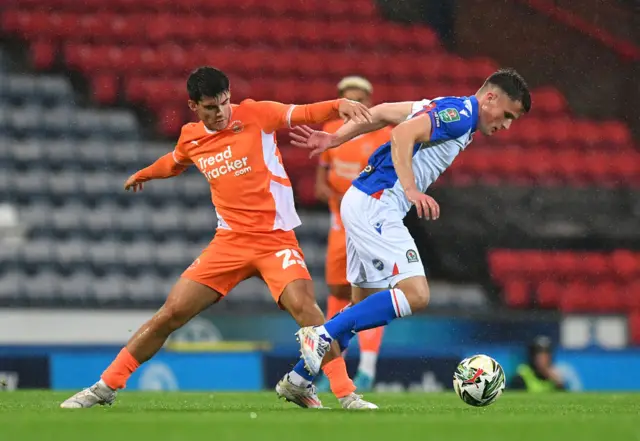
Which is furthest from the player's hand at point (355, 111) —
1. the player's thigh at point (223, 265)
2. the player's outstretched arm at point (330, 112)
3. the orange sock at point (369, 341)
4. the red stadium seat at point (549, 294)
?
the red stadium seat at point (549, 294)

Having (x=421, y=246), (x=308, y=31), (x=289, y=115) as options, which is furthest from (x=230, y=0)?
(x=289, y=115)

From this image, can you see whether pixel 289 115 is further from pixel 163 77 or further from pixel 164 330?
pixel 163 77

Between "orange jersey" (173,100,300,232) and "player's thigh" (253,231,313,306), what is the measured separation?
0.22 ft

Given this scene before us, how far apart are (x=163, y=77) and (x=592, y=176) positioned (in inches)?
207

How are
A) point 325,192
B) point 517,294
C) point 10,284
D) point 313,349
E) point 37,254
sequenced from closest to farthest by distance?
point 313,349, point 325,192, point 10,284, point 37,254, point 517,294

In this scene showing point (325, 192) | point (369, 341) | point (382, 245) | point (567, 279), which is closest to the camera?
point (382, 245)

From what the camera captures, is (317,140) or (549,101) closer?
(317,140)

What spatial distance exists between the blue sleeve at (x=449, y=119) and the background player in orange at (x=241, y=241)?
63 cm

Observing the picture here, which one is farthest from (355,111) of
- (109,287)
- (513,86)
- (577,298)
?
(577,298)

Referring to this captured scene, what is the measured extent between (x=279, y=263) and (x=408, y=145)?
0.92 metres

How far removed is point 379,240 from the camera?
19.5 ft

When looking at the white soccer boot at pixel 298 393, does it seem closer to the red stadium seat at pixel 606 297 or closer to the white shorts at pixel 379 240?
the white shorts at pixel 379 240

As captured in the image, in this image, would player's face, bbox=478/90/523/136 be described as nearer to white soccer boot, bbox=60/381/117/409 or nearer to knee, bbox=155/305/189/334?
knee, bbox=155/305/189/334

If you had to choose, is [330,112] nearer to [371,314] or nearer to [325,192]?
[371,314]
